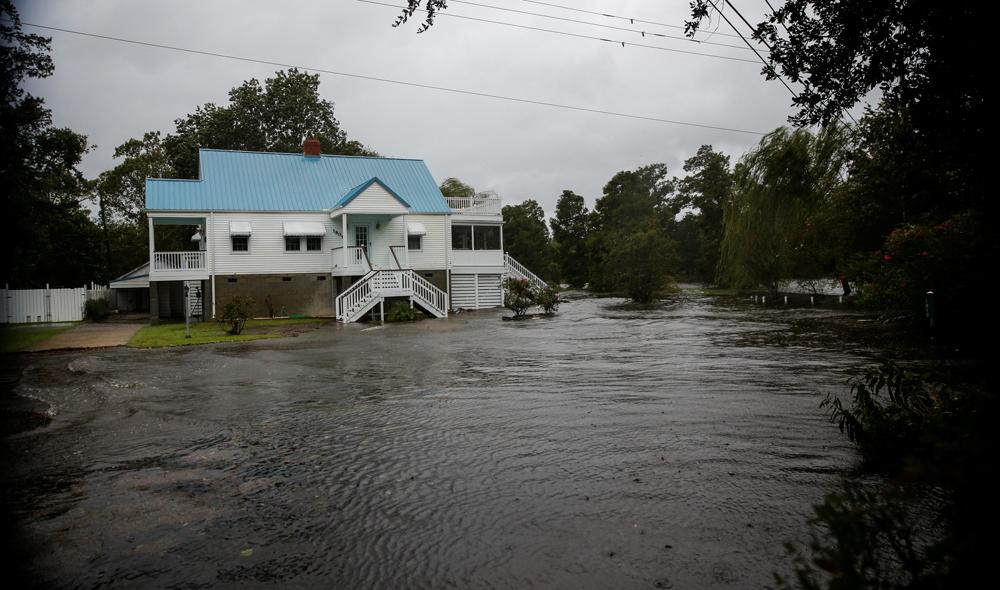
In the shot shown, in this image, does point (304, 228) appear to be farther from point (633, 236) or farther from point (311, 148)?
point (633, 236)

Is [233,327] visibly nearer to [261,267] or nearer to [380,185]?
[261,267]

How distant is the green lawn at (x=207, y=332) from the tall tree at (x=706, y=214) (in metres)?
49.1

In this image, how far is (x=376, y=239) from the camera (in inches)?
1407

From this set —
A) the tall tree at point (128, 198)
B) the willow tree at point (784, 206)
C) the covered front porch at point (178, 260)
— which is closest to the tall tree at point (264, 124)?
the tall tree at point (128, 198)

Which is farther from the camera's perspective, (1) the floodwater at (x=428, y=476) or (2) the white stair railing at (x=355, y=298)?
(2) the white stair railing at (x=355, y=298)

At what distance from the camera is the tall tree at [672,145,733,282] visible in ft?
240

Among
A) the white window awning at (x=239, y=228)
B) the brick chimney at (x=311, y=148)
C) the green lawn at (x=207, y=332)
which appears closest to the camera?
the green lawn at (x=207, y=332)

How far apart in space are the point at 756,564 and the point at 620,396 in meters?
6.48

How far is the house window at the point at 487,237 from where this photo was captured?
129 ft

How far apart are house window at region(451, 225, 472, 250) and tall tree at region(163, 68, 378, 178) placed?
17.4 metres

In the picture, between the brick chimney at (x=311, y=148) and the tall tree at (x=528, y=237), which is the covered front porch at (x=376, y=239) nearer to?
the brick chimney at (x=311, y=148)

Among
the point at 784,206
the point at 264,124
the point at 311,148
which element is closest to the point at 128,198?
the point at 264,124

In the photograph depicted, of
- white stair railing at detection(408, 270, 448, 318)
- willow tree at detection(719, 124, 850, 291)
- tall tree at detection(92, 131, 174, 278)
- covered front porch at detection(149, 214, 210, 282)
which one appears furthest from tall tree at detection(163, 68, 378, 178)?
willow tree at detection(719, 124, 850, 291)

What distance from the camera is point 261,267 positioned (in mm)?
32906
